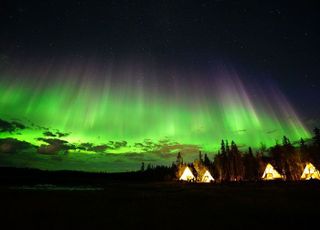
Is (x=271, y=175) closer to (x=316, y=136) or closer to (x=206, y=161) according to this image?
(x=316, y=136)

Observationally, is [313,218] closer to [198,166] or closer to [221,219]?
[221,219]

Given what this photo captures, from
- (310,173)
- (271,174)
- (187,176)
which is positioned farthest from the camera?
(187,176)

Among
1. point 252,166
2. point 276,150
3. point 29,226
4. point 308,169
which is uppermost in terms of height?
point 276,150

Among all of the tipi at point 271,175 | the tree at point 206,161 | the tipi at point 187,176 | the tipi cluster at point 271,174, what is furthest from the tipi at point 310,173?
the tree at point 206,161

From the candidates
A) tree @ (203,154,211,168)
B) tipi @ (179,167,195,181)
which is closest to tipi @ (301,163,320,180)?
tipi @ (179,167,195,181)

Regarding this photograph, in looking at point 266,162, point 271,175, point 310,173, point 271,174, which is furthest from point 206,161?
point 310,173

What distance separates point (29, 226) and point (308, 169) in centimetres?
7286

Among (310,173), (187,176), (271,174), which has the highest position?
(187,176)

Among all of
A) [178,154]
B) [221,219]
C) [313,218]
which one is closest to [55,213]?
[221,219]

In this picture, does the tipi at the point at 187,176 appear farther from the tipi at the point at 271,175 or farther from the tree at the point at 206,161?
the tree at the point at 206,161

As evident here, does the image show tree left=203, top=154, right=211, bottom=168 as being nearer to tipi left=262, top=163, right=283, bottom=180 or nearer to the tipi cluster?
the tipi cluster

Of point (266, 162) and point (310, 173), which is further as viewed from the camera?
point (266, 162)

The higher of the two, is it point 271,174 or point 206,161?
point 206,161

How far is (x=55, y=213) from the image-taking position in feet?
57.6
